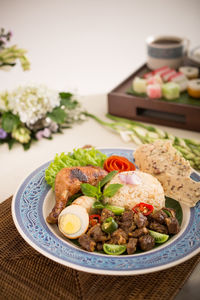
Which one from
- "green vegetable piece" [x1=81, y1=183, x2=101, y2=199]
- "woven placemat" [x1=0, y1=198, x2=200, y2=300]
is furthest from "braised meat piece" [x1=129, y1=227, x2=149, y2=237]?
"green vegetable piece" [x1=81, y1=183, x2=101, y2=199]

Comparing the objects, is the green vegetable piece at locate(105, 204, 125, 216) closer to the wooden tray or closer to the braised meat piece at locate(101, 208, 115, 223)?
the braised meat piece at locate(101, 208, 115, 223)

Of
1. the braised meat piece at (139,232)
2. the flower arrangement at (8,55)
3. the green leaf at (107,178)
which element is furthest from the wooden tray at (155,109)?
the braised meat piece at (139,232)

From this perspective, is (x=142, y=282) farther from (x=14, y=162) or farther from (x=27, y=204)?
(x=14, y=162)

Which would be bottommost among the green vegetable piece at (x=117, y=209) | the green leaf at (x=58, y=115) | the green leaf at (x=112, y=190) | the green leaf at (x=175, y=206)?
the green leaf at (x=175, y=206)

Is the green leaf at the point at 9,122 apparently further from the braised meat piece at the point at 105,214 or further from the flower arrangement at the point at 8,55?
the braised meat piece at the point at 105,214

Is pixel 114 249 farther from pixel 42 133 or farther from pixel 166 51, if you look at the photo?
pixel 166 51
